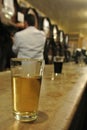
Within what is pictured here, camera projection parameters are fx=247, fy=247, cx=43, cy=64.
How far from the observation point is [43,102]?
0.65 meters

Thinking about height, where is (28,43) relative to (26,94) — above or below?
above

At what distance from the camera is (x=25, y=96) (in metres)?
0.51

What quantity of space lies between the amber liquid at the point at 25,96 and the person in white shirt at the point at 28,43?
210cm

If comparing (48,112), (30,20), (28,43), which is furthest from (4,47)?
(48,112)

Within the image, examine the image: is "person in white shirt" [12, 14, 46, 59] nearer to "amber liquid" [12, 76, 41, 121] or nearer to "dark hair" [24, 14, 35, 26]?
"dark hair" [24, 14, 35, 26]

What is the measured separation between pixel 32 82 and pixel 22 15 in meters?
2.67

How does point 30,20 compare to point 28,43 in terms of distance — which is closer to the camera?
point 28,43

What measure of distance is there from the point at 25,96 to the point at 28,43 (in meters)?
2.25

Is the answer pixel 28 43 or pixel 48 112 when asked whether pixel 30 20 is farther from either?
pixel 48 112

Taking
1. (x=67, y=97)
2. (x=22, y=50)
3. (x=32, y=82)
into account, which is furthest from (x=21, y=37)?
(x=32, y=82)

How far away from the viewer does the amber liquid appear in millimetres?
504

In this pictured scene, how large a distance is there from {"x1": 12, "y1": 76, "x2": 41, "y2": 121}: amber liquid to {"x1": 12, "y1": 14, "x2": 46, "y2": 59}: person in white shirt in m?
2.10

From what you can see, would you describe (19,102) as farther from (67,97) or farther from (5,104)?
(67,97)

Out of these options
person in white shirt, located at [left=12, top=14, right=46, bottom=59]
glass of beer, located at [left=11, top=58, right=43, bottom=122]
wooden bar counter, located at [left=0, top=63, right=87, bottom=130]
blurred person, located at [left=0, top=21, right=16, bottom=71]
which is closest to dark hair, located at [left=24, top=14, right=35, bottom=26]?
person in white shirt, located at [left=12, top=14, right=46, bottom=59]
